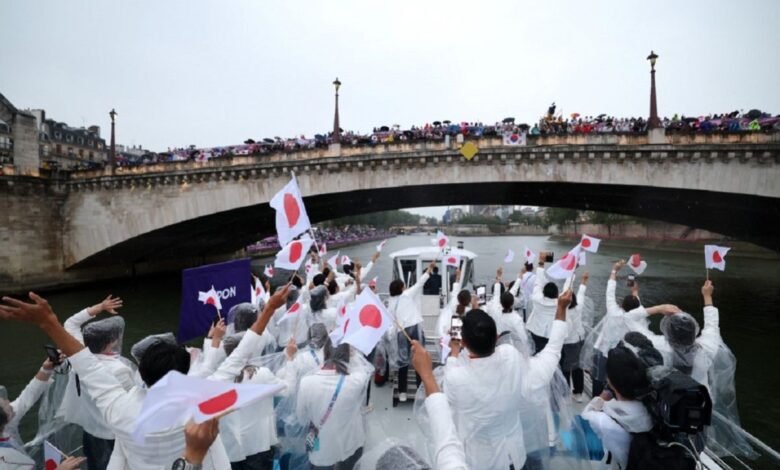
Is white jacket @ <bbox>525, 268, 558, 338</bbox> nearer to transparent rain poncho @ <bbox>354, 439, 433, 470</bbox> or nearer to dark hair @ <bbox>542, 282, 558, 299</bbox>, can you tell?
dark hair @ <bbox>542, 282, 558, 299</bbox>

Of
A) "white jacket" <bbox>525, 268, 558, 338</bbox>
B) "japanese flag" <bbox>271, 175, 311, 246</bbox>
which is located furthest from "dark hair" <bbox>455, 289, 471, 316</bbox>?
"japanese flag" <bbox>271, 175, 311, 246</bbox>

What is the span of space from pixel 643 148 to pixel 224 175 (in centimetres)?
2004

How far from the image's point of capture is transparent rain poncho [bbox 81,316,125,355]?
3.37m

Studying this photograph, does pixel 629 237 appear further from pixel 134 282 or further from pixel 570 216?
pixel 134 282

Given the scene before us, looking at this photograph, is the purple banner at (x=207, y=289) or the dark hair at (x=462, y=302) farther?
the dark hair at (x=462, y=302)

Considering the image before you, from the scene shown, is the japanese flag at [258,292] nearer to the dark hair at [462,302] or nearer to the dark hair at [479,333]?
the dark hair at [462,302]

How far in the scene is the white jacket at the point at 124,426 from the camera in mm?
2348

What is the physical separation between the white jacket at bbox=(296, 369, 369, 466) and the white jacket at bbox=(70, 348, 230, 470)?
4.12ft

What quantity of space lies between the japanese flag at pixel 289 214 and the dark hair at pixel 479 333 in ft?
11.2

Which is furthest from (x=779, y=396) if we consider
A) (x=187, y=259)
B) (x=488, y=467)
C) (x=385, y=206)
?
(x=187, y=259)

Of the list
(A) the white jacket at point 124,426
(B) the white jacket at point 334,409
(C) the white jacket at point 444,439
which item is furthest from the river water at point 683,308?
(C) the white jacket at point 444,439

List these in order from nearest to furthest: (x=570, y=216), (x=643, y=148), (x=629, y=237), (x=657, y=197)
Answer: (x=643, y=148), (x=657, y=197), (x=629, y=237), (x=570, y=216)

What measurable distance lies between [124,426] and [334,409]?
168 centimetres

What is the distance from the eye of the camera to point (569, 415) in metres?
3.89
